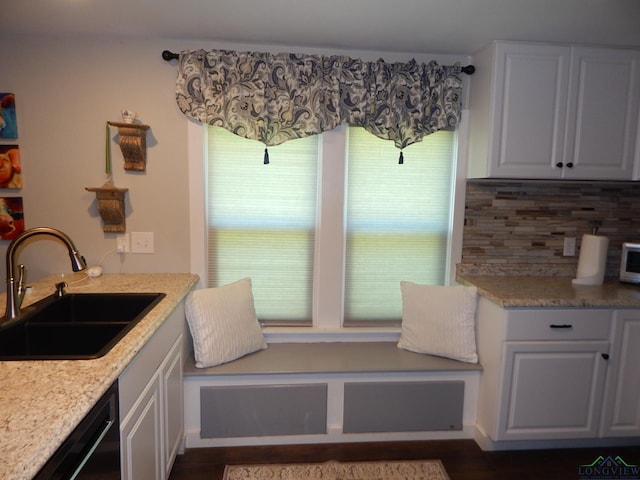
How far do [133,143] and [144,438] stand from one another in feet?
4.95

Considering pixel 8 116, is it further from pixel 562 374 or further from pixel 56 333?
pixel 562 374

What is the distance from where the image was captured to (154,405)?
1.54 metres

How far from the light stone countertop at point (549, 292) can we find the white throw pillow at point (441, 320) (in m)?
0.14

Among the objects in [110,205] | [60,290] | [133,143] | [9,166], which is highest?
[133,143]

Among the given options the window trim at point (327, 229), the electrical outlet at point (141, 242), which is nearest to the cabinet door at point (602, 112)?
the window trim at point (327, 229)

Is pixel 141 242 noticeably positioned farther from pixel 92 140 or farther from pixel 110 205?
pixel 92 140

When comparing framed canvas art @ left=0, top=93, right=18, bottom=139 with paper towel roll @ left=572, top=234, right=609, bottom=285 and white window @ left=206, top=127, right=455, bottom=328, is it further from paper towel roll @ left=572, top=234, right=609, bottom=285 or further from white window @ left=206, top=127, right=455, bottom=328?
paper towel roll @ left=572, top=234, right=609, bottom=285

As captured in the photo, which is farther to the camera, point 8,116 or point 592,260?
point 592,260

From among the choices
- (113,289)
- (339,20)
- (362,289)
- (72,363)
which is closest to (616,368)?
(362,289)

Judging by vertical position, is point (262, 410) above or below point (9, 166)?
below

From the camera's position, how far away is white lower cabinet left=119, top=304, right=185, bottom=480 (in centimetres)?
126

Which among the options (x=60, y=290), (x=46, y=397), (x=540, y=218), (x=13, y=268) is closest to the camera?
(x=46, y=397)

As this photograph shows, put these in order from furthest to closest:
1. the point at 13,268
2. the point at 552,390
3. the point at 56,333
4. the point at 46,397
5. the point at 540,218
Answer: the point at 540,218 → the point at 552,390 → the point at 56,333 → the point at 13,268 → the point at 46,397

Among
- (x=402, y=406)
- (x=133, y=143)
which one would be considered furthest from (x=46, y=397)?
(x=402, y=406)
